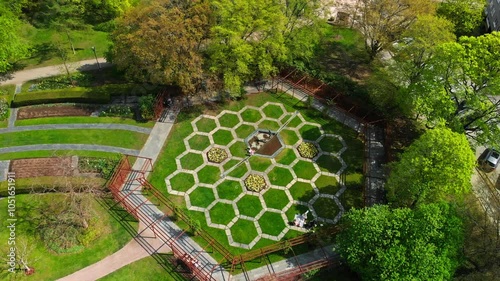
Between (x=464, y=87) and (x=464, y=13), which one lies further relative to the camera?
(x=464, y=13)

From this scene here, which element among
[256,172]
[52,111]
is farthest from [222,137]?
[52,111]

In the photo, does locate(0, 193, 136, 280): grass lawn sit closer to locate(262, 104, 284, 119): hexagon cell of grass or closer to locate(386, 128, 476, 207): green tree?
locate(262, 104, 284, 119): hexagon cell of grass

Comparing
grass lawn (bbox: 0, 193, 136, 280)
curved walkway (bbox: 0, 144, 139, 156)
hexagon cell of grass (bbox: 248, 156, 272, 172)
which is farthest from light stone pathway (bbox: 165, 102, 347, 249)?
grass lawn (bbox: 0, 193, 136, 280)

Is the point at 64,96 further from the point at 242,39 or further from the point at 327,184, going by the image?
the point at 327,184

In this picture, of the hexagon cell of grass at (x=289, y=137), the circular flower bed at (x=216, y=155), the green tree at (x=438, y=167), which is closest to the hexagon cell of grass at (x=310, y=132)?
the hexagon cell of grass at (x=289, y=137)

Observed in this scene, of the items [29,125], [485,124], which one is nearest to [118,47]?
[29,125]

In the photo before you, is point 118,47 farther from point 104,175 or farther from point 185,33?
point 104,175

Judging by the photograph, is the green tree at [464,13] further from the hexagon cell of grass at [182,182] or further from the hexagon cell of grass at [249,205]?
the hexagon cell of grass at [182,182]
